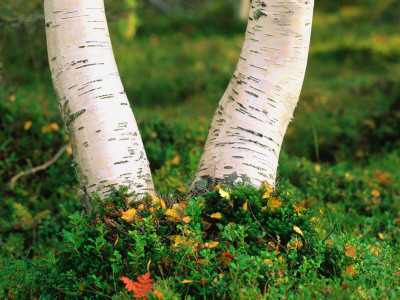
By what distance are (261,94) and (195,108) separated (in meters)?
4.40

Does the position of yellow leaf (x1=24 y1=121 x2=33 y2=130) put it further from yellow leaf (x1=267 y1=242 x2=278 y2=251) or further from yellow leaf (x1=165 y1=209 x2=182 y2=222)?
yellow leaf (x1=267 y1=242 x2=278 y2=251)

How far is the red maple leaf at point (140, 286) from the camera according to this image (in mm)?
1939

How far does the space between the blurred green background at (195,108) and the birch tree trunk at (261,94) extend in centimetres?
56

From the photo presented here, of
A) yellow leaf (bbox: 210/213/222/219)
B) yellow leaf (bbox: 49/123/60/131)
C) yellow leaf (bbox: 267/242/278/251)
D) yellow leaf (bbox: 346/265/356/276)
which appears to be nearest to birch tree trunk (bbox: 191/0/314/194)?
yellow leaf (bbox: 210/213/222/219)

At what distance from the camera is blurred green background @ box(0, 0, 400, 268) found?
12.6 feet

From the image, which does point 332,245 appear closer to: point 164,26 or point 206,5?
point 164,26

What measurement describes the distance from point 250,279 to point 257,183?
2.26 feet

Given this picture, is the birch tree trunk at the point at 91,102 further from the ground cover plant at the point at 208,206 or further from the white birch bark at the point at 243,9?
the white birch bark at the point at 243,9

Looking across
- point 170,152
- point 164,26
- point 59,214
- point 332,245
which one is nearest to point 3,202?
point 59,214

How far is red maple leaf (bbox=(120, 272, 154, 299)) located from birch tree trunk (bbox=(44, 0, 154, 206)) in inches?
24.2

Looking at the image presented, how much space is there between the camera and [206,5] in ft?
50.0

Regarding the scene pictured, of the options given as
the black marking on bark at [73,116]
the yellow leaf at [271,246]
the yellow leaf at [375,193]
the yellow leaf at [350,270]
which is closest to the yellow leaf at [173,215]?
the yellow leaf at [271,246]

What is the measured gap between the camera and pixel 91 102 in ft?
7.98

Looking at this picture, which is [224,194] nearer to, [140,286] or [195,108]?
[140,286]
